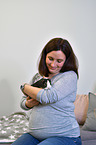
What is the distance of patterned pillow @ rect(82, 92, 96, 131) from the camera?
1.77 meters

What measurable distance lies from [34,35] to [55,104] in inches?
62.0

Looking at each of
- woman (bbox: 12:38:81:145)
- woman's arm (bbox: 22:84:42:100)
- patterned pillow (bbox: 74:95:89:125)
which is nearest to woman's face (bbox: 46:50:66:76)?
woman (bbox: 12:38:81:145)

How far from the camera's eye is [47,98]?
1056 mm

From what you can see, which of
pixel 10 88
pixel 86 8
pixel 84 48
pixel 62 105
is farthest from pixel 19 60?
pixel 62 105

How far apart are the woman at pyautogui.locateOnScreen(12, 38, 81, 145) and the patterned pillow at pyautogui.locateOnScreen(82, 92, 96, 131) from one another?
69cm

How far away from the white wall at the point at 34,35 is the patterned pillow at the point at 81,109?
1.78ft

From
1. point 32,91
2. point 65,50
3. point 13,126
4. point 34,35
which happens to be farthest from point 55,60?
point 34,35

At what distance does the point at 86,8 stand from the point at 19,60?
125 cm

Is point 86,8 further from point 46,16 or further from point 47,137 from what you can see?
point 47,137

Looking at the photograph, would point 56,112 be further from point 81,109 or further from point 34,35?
point 34,35

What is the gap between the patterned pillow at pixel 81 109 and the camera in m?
1.96

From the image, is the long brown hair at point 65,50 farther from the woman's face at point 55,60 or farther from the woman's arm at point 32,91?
the woman's arm at point 32,91

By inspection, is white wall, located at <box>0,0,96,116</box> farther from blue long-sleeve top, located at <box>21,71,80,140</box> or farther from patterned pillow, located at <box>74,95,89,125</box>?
blue long-sleeve top, located at <box>21,71,80,140</box>

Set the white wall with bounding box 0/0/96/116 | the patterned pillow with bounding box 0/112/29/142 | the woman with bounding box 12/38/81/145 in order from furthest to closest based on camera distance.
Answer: the white wall with bounding box 0/0/96/116 → the patterned pillow with bounding box 0/112/29/142 → the woman with bounding box 12/38/81/145
